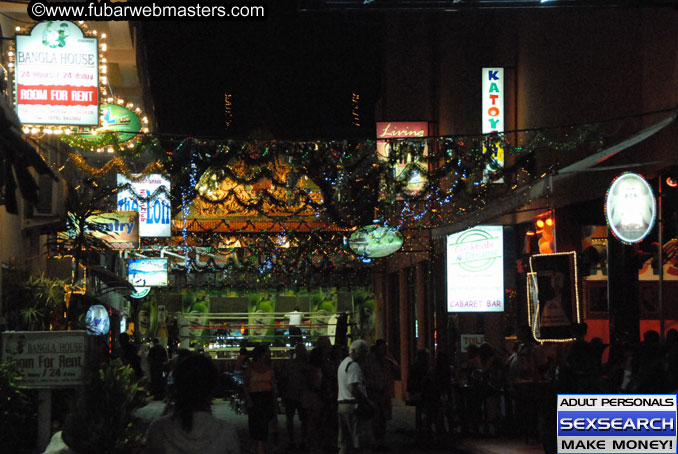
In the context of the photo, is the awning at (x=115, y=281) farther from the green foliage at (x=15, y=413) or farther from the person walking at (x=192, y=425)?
the person walking at (x=192, y=425)

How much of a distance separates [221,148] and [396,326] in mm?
21107

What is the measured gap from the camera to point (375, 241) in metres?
22.3

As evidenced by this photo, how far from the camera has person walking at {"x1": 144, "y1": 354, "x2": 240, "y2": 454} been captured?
564 cm

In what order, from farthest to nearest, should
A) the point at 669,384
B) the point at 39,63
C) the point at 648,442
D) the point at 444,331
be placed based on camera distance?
the point at 444,331, the point at 39,63, the point at 669,384, the point at 648,442

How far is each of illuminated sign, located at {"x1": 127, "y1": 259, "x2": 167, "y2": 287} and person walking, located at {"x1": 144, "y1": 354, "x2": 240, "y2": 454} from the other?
2678cm

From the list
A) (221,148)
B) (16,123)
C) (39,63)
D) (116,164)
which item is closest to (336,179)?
(221,148)

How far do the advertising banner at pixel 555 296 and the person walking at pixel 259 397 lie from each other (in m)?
5.00

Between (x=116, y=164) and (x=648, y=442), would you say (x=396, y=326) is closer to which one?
(x=116, y=164)

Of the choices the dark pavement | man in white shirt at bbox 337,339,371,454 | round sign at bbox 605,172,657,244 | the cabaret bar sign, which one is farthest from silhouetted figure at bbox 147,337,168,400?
round sign at bbox 605,172,657,244

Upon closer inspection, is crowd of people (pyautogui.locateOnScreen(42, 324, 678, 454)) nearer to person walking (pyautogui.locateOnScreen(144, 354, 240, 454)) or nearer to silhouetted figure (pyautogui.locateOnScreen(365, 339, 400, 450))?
silhouetted figure (pyautogui.locateOnScreen(365, 339, 400, 450))

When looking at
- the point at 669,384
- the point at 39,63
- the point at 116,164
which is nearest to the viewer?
the point at 669,384

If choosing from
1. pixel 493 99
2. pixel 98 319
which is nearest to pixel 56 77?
pixel 98 319

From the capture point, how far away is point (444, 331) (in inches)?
963

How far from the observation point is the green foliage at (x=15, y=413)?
12.5 meters
